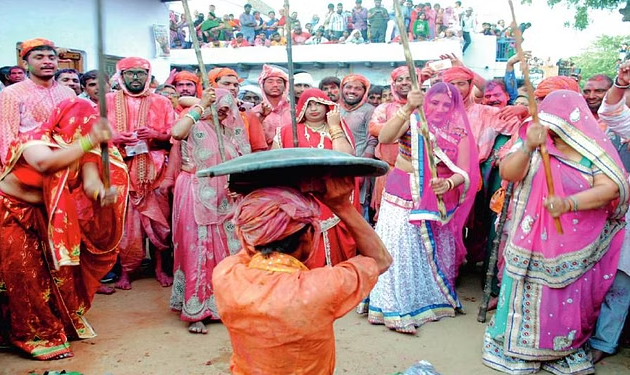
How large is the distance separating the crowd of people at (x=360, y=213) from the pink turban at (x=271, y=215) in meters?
0.06

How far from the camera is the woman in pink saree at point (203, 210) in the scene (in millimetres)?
4723

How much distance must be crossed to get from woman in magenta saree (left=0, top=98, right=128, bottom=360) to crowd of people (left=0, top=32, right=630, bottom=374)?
0.4 inches

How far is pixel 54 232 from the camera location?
3965 millimetres

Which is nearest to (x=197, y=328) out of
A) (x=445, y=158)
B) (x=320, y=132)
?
(x=320, y=132)

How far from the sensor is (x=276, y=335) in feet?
6.67

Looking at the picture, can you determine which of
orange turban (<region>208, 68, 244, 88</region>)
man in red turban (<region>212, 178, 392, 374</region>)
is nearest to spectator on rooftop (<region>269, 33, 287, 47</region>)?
orange turban (<region>208, 68, 244, 88</region>)

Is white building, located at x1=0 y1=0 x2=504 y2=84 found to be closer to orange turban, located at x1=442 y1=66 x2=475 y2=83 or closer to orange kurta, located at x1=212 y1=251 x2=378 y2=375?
orange turban, located at x1=442 y1=66 x2=475 y2=83

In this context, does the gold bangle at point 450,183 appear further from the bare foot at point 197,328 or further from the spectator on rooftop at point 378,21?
the spectator on rooftop at point 378,21

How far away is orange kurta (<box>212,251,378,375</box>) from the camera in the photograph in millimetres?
2004

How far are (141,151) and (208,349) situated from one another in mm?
2262

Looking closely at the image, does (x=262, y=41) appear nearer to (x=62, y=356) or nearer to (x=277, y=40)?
(x=277, y=40)

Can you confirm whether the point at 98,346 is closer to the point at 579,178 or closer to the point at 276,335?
the point at 276,335

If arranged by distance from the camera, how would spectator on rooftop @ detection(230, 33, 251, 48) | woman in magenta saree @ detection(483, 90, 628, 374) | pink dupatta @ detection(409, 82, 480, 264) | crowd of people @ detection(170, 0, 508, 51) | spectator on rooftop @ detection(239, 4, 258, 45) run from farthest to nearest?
spectator on rooftop @ detection(239, 4, 258, 45), spectator on rooftop @ detection(230, 33, 251, 48), crowd of people @ detection(170, 0, 508, 51), pink dupatta @ detection(409, 82, 480, 264), woman in magenta saree @ detection(483, 90, 628, 374)

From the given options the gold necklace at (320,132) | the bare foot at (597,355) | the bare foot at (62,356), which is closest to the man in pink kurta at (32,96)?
the bare foot at (62,356)
